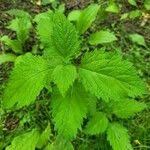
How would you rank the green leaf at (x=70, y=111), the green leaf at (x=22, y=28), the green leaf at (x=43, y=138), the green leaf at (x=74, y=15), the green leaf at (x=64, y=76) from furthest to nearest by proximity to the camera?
1. the green leaf at (x=74, y=15)
2. the green leaf at (x=22, y=28)
3. the green leaf at (x=43, y=138)
4. the green leaf at (x=70, y=111)
5. the green leaf at (x=64, y=76)

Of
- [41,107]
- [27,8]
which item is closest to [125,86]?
[41,107]

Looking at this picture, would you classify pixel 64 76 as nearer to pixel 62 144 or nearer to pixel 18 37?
pixel 62 144

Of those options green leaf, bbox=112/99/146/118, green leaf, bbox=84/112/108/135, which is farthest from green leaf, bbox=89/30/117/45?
green leaf, bbox=84/112/108/135

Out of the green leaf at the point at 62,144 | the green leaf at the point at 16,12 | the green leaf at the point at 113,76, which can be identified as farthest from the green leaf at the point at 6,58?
the green leaf at the point at 113,76

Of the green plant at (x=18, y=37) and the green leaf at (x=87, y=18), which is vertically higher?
the green leaf at (x=87, y=18)

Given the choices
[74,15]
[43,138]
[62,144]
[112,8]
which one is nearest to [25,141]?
[43,138]

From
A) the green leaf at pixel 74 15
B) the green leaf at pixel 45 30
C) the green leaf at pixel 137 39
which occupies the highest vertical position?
the green leaf at pixel 45 30

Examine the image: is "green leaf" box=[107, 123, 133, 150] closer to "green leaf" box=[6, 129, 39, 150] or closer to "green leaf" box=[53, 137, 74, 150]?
"green leaf" box=[53, 137, 74, 150]

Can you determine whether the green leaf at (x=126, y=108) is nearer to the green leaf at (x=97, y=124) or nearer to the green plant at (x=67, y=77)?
the green leaf at (x=97, y=124)
